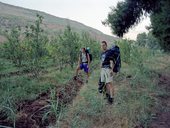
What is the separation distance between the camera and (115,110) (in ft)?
26.7

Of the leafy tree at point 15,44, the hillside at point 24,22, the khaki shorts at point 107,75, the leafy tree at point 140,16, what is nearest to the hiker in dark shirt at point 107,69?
the khaki shorts at point 107,75

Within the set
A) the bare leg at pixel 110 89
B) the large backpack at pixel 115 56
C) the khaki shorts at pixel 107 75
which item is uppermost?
the large backpack at pixel 115 56

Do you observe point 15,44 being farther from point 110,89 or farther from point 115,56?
point 110,89

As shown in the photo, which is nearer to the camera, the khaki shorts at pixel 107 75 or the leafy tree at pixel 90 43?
the khaki shorts at pixel 107 75

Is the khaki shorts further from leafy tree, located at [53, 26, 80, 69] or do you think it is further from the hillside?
the hillside

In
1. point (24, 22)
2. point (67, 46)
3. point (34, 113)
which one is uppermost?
point (24, 22)

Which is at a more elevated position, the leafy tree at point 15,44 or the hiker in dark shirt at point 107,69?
the leafy tree at point 15,44

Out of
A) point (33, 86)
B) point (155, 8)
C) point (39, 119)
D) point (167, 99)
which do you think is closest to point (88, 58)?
point (33, 86)

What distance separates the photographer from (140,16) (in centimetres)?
1745

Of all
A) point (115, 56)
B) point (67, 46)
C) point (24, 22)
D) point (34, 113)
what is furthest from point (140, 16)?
point (24, 22)

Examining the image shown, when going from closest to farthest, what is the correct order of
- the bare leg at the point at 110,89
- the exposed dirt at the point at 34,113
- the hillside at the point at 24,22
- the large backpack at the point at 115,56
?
the exposed dirt at the point at 34,113 < the bare leg at the point at 110,89 < the large backpack at the point at 115,56 < the hillside at the point at 24,22

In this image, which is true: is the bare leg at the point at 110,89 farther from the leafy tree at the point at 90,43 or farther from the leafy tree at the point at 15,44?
the leafy tree at the point at 90,43

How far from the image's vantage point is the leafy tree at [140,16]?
1468cm

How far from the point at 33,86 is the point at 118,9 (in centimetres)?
758
